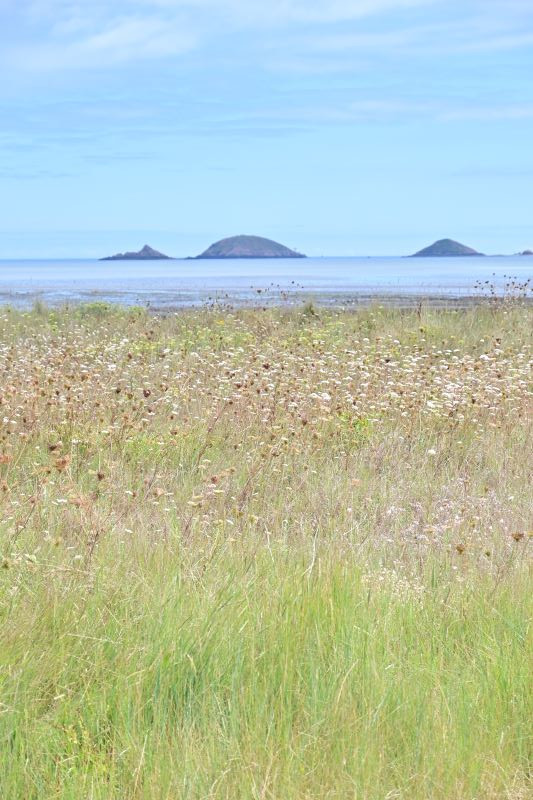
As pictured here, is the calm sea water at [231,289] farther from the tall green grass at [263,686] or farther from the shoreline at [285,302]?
the tall green grass at [263,686]

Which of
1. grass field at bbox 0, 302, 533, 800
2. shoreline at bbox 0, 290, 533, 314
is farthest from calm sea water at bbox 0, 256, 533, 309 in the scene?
grass field at bbox 0, 302, 533, 800

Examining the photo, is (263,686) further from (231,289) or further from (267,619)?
(231,289)

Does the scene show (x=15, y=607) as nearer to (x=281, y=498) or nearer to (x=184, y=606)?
(x=184, y=606)

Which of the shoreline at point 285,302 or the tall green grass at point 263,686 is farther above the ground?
the shoreline at point 285,302

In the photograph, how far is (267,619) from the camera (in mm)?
4059

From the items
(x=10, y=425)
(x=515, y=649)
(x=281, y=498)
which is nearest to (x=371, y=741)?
(x=515, y=649)

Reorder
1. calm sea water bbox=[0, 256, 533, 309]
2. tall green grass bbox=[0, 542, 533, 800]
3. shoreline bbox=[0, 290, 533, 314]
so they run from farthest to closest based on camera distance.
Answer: calm sea water bbox=[0, 256, 533, 309] < shoreline bbox=[0, 290, 533, 314] < tall green grass bbox=[0, 542, 533, 800]

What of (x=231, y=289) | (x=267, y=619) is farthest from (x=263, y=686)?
(x=231, y=289)

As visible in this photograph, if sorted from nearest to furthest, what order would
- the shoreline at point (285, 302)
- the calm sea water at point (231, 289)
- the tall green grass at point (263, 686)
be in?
1. the tall green grass at point (263, 686)
2. the shoreline at point (285, 302)
3. the calm sea water at point (231, 289)

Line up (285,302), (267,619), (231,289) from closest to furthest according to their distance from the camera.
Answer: (267,619) < (285,302) < (231,289)

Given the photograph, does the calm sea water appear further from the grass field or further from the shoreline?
the grass field

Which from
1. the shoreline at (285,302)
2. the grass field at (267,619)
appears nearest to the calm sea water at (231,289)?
the shoreline at (285,302)

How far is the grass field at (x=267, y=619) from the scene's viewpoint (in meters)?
3.24

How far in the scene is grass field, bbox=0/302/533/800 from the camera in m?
3.24
